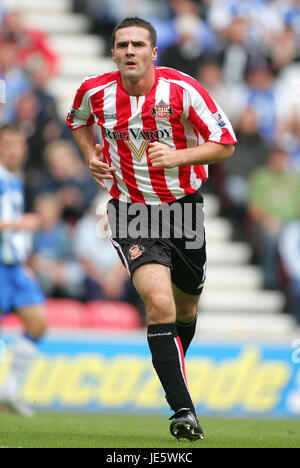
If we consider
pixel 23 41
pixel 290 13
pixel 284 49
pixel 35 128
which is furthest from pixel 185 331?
pixel 290 13

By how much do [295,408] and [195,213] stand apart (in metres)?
5.81

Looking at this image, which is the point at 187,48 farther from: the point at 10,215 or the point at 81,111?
the point at 81,111

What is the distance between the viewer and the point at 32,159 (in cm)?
1292

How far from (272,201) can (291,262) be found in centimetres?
106

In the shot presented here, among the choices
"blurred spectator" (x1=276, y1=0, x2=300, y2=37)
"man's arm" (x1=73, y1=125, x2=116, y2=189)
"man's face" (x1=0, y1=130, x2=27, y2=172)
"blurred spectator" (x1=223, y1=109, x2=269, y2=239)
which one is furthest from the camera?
"blurred spectator" (x1=276, y1=0, x2=300, y2=37)

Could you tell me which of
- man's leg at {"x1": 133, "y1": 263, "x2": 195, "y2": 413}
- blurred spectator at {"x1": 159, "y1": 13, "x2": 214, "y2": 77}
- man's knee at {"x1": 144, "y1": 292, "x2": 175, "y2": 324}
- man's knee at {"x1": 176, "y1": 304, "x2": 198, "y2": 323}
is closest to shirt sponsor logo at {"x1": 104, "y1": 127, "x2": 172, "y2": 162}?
man's leg at {"x1": 133, "y1": 263, "x2": 195, "y2": 413}

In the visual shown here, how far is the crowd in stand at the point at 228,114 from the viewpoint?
40.4 ft

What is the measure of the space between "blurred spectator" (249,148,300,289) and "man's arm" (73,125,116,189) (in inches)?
281

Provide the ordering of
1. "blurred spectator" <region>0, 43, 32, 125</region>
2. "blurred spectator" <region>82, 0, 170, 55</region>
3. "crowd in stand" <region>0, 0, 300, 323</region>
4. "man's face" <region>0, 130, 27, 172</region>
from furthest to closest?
"blurred spectator" <region>82, 0, 170, 55</region>, "blurred spectator" <region>0, 43, 32, 125</region>, "crowd in stand" <region>0, 0, 300, 323</region>, "man's face" <region>0, 130, 27, 172</region>

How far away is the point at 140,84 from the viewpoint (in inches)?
252

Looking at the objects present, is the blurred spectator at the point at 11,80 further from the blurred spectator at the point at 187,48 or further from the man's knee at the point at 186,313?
the man's knee at the point at 186,313

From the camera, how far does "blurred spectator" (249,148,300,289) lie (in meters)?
13.9

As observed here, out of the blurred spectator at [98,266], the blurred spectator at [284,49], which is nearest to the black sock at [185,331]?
the blurred spectator at [98,266]

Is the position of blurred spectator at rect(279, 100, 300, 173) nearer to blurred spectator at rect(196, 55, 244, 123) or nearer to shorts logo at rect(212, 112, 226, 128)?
blurred spectator at rect(196, 55, 244, 123)
